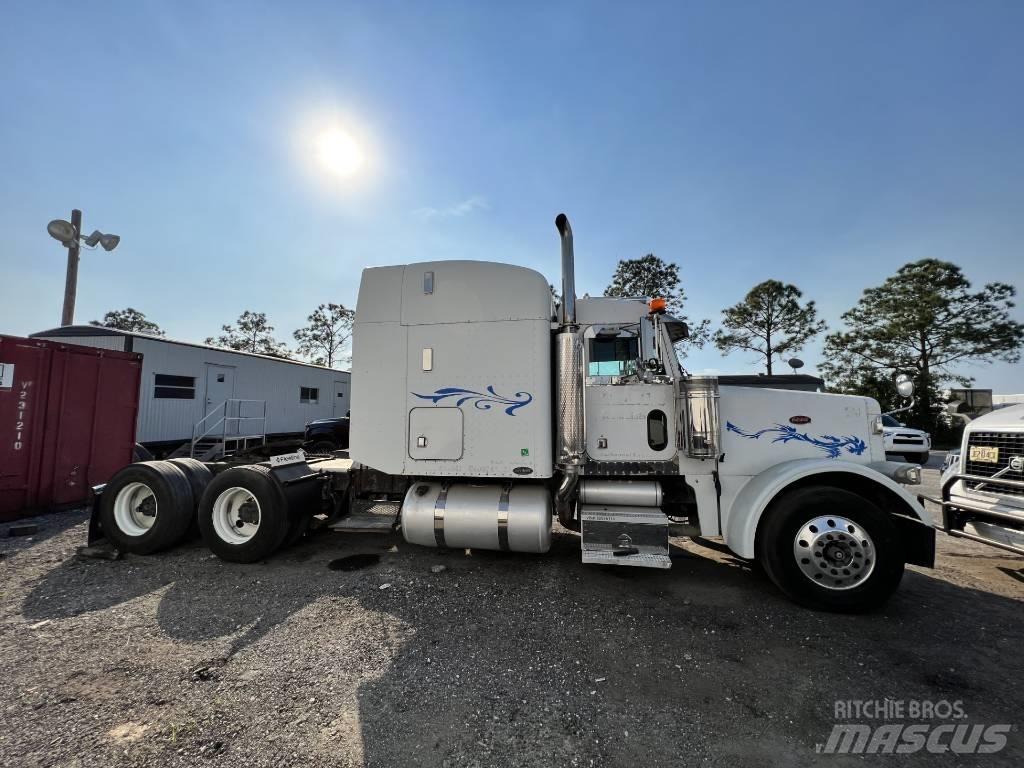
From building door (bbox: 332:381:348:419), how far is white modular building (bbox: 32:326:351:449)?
226 centimetres

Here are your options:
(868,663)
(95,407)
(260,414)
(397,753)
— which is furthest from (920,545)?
(260,414)

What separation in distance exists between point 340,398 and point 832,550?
20.0m

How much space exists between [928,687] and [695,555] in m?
2.47

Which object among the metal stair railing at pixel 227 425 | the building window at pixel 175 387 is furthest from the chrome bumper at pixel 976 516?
the building window at pixel 175 387

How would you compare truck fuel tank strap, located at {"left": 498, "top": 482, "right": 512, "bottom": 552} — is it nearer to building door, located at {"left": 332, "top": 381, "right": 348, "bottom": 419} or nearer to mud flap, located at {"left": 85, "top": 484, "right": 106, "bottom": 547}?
mud flap, located at {"left": 85, "top": 484, "right": 106, "bottom": 547}

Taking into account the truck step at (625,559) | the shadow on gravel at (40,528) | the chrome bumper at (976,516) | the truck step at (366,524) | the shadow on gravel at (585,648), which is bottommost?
the shadow on gravel at (585,648)

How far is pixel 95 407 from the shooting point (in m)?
7.67

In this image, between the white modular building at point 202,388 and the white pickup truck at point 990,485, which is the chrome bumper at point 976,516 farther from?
the white modular building at point 202,388

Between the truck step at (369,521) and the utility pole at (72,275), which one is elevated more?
the utility pole at (72,275)

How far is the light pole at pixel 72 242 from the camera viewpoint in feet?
48.7

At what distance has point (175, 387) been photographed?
12.7 m

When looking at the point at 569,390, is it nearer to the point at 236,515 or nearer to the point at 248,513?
the point at 248,513

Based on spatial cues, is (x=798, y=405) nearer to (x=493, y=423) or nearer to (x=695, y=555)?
(x=695, y=555)

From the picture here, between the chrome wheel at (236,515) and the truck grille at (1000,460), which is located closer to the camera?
the truck grille at (1000,460)
